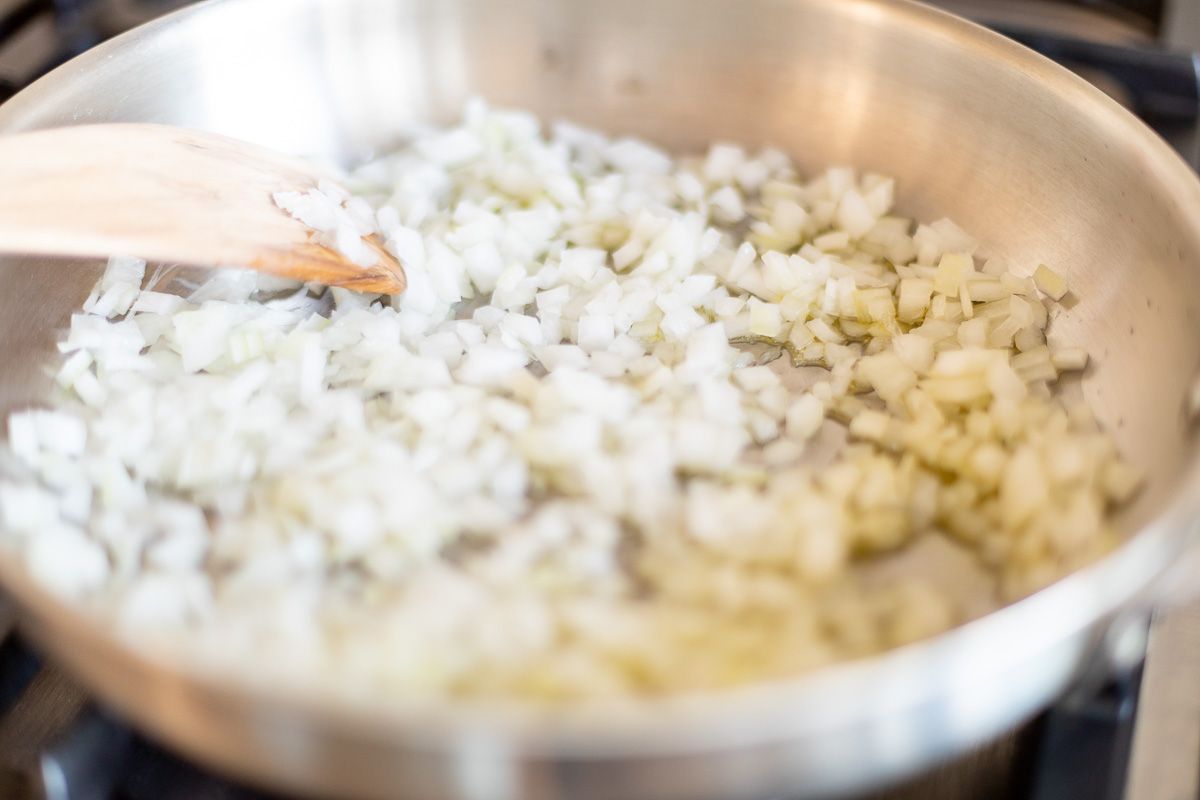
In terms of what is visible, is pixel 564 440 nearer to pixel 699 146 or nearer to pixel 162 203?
pixel 162 203

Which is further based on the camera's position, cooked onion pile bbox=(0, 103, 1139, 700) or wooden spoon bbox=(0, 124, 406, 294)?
wooden spoon bbox=(0, 124, 406, 294)

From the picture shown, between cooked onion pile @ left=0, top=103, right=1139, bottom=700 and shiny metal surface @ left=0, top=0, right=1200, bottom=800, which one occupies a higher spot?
shiny metal surface @ left=0, top=0, right=1200, bottom=800

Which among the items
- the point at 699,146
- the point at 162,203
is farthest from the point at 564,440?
the point at 699,146

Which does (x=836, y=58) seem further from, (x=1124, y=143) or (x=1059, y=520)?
(x=1059, y=520)

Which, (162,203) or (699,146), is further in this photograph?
(699,146)

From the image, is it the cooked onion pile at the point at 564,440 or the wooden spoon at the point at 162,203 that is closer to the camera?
the cooked onion pile at the point at 564,440
